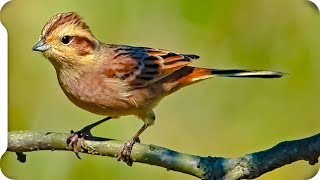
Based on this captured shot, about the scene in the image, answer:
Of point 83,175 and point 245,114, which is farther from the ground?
point 245,114

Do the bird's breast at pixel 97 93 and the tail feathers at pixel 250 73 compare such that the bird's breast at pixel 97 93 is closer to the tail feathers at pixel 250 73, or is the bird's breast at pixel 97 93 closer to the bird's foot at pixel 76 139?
the bird's foot at pixel 76 139

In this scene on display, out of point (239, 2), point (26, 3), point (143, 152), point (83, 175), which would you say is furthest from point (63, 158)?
point (239, 2)

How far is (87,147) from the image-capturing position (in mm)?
1376

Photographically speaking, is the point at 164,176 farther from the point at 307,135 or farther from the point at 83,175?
the point at 307,135

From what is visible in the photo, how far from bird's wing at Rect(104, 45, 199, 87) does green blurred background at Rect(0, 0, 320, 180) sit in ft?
0.05

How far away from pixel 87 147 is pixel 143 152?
10cm

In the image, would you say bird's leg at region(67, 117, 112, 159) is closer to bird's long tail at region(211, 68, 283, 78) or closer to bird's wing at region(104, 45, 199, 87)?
bird's wing at region(104, 45, 199, 87)

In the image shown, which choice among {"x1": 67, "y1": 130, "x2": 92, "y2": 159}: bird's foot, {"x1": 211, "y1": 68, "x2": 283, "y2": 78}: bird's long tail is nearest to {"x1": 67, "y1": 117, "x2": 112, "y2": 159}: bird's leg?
{"x1": 67, "y1": 130, "x2": 92, "y2": 159}: bird's foot

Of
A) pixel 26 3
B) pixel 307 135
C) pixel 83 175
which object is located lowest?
pixel 83 175

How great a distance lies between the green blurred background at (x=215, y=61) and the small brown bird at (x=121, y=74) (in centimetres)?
1

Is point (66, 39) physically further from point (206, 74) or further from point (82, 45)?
point (206, 74)

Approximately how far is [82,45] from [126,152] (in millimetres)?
200

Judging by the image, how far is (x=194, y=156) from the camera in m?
1.32

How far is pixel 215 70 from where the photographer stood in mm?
1362
